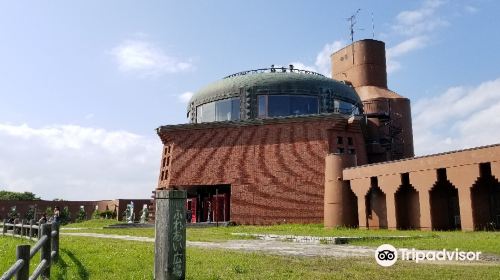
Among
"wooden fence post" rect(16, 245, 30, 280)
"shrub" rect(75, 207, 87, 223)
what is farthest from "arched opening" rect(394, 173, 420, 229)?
"shrub" rect(75, 207, 87, 223)

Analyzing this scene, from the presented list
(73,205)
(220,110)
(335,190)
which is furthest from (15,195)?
(335,190)

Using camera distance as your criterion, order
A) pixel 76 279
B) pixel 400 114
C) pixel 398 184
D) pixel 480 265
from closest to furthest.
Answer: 1. pixel 76 279
2. pixel 480 265
3. pixel 398 184
4. pixel 400 114

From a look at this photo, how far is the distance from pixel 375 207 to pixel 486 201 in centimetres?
651

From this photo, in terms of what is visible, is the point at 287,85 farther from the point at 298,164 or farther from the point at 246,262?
the point at 246,262

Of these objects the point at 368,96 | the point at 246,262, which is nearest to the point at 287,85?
the point at 368,96

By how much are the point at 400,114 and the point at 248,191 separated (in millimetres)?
21974

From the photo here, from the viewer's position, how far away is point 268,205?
A: 34094 millimetres

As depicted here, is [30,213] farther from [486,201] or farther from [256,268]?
[256,268]

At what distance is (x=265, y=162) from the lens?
115ft

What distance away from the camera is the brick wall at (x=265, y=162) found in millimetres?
33500

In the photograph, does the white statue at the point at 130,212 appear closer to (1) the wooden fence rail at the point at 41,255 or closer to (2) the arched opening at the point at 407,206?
(2) the arched opening at the point at 407,206

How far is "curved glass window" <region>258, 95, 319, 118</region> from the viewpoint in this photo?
39156 mm

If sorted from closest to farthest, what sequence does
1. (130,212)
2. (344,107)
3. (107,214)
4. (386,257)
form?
1. (386,257)
2. (344,107)
3. (130,212)
4. (107,214)

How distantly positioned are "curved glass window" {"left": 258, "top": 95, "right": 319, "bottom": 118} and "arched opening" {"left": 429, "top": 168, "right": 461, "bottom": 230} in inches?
613
